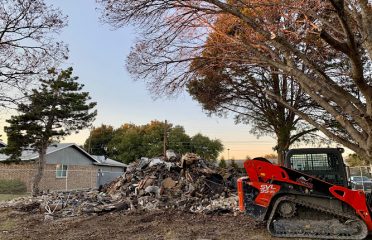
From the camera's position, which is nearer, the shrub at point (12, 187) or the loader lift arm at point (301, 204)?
the loader lift arm at point (301, 204)

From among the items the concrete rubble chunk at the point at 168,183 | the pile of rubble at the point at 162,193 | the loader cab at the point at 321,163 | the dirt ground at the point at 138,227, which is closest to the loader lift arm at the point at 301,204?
the dirt ground at the point at 138,227

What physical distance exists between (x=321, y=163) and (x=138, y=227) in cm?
501

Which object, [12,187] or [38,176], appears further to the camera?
[12,187]

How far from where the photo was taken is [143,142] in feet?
200

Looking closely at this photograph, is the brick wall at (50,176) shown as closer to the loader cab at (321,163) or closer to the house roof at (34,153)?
the house roof at (34,153)

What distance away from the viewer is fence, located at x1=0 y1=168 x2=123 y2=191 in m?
28.8

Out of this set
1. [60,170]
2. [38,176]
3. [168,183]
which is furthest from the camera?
[60,170]

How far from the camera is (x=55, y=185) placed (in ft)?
102

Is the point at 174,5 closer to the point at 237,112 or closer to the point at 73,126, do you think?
the point at 237,112

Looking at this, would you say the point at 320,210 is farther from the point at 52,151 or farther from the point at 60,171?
the point at 52,151

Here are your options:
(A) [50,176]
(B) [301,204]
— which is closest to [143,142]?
(A) [50,176]

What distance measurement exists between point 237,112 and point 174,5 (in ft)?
45.2

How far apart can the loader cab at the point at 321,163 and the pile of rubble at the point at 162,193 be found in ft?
10.2

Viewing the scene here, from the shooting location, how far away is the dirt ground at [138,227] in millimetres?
8695
